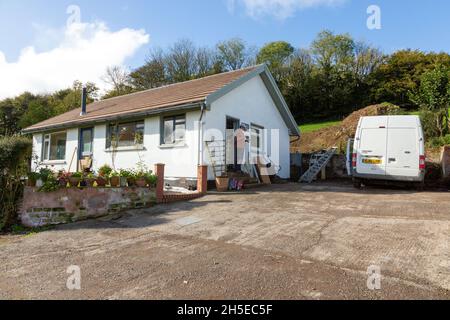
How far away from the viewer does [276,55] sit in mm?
37500

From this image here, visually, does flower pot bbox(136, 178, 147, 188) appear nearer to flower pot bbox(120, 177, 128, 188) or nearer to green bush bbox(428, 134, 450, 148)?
flower pot bbox(120, 177, 128, 188)

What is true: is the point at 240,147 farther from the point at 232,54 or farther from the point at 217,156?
the point at 232,54

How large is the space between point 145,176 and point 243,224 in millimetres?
3298

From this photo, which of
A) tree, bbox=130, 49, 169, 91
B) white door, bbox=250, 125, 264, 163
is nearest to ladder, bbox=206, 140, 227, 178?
white door, bbox=250, 125, 264, 163

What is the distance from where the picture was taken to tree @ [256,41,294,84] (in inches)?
1398

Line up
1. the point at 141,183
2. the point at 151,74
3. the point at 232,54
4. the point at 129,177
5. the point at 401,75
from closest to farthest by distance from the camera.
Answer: the point at 129,177 → the point at 141,183 → the point at 401,75 → the point at 151,74 → the point at 232,54

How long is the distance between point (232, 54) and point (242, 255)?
36.9 meters

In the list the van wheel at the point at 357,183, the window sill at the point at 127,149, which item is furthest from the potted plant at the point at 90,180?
the van wheel at the point at 357,183

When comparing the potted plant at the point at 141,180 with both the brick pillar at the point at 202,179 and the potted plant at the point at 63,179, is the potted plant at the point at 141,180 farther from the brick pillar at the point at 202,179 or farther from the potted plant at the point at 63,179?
the brick pillar at the point at 202,179

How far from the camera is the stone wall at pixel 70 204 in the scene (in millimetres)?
5922

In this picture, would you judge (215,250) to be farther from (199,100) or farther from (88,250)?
(199,100)

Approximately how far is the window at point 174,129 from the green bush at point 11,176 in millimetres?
4963

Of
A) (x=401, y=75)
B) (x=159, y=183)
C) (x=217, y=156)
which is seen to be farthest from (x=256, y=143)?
(x=401, y=75)

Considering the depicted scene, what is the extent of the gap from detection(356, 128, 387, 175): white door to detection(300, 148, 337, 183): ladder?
4882 mm
